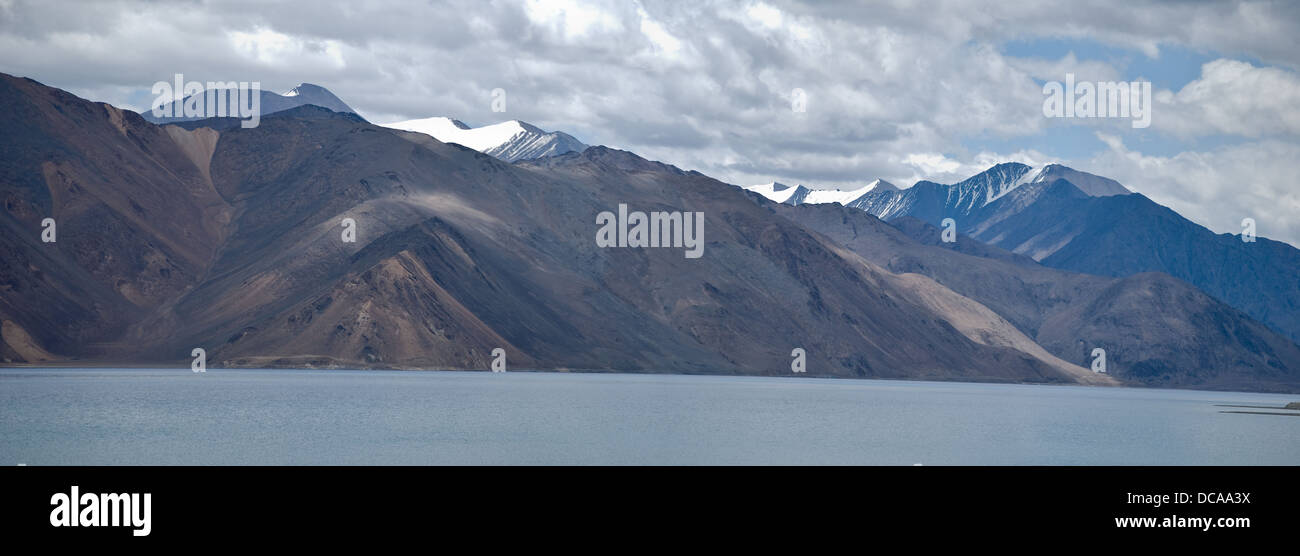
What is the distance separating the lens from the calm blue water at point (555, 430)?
65.4 metres

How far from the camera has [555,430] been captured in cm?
8344

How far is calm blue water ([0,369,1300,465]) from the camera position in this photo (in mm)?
65375
